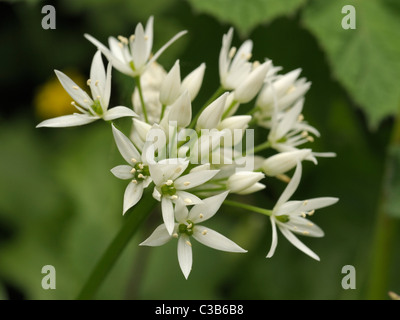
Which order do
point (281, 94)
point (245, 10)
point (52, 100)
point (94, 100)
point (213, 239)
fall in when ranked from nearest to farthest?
point (213, 239)
point (94, 100)
point (281, 94)
point (245, 10)
point (52, 100)

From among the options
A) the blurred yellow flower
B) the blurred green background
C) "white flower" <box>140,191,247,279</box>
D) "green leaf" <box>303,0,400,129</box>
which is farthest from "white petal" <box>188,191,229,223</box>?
the blurred yellow flower

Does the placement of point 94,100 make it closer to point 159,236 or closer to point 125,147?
point 125,147

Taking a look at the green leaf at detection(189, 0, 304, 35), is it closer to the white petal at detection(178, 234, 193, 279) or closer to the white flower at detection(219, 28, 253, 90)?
the white flower at detection(219, 28, 253, 90)

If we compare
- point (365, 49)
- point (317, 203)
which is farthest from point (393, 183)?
point (317, 203)

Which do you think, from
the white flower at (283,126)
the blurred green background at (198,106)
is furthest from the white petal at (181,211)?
the blurred green background at (198,106)

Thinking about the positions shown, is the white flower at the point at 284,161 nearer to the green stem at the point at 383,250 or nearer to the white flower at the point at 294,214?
the white flower at the point at 294,214

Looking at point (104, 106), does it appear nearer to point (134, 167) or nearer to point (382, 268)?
point (134, 167)
